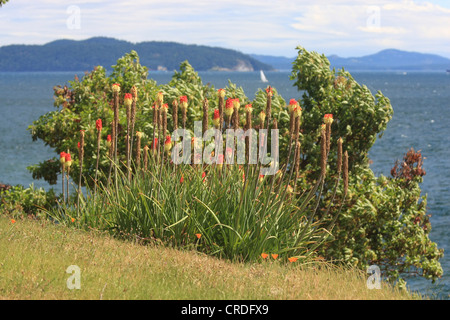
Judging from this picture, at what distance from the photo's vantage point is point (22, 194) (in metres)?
12.7

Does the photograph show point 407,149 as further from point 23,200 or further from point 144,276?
point 144,276

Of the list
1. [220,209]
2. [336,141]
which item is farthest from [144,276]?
[336,141]

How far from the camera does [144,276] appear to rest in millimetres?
6105

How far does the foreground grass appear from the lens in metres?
5.61

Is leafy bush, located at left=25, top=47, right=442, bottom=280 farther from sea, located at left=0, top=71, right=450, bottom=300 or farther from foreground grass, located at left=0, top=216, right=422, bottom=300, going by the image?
foreground grass, located at left=0, top=216, right=422, bottom=300

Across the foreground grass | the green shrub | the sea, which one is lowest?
the sea

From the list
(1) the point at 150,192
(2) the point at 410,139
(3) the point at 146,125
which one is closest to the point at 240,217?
(1) the point at 150,192

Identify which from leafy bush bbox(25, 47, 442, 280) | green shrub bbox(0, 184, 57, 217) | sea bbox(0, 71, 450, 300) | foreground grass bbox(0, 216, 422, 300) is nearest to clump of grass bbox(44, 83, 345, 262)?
foreground grass bbox(0, 216, 422, 300)

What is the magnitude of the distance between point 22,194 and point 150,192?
5832 millimetres

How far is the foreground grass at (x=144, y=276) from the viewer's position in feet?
18.4

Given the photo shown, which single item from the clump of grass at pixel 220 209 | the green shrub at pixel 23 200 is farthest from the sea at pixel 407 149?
the green shrub at pixel 23 200
